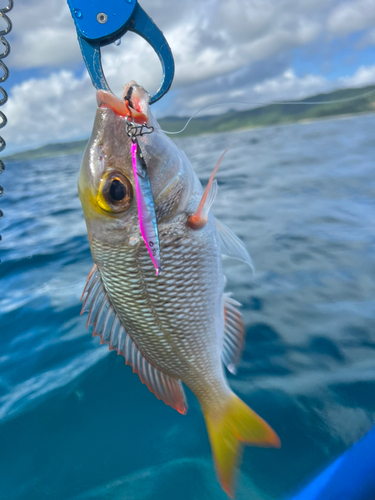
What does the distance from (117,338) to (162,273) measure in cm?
46

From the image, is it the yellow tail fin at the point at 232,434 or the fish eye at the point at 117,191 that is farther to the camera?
the yellow tail fin at the point at 232,434

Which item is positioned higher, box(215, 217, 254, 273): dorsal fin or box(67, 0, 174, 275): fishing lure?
box(67, 0, 174, 275): fishing lure

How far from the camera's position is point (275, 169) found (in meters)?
10.5

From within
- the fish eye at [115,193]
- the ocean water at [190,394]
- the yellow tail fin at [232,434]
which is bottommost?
the ocean water at [190,394]

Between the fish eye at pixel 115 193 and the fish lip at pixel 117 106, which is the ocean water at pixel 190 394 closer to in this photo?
the fish eye at pixel 115 193

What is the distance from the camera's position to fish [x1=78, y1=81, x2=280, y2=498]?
1331mm

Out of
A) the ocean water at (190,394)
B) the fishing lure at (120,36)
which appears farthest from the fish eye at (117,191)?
the ocean water at (190,394)

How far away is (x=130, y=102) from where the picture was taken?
127 centimetres

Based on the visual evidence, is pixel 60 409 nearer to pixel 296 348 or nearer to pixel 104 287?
pixel 104 287

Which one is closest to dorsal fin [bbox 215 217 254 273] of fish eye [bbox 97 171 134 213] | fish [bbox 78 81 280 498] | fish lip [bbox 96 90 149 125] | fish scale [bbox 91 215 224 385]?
fish [bbox 78 81 280 498]

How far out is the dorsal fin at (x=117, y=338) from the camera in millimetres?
1546

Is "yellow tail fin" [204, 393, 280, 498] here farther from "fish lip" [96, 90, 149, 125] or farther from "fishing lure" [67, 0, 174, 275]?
"fish lip" [96, 90, 149, 125]

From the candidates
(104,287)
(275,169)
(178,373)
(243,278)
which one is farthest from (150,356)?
(275,169)

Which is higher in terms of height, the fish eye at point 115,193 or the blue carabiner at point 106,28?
the blue carabiner at point 106,28
